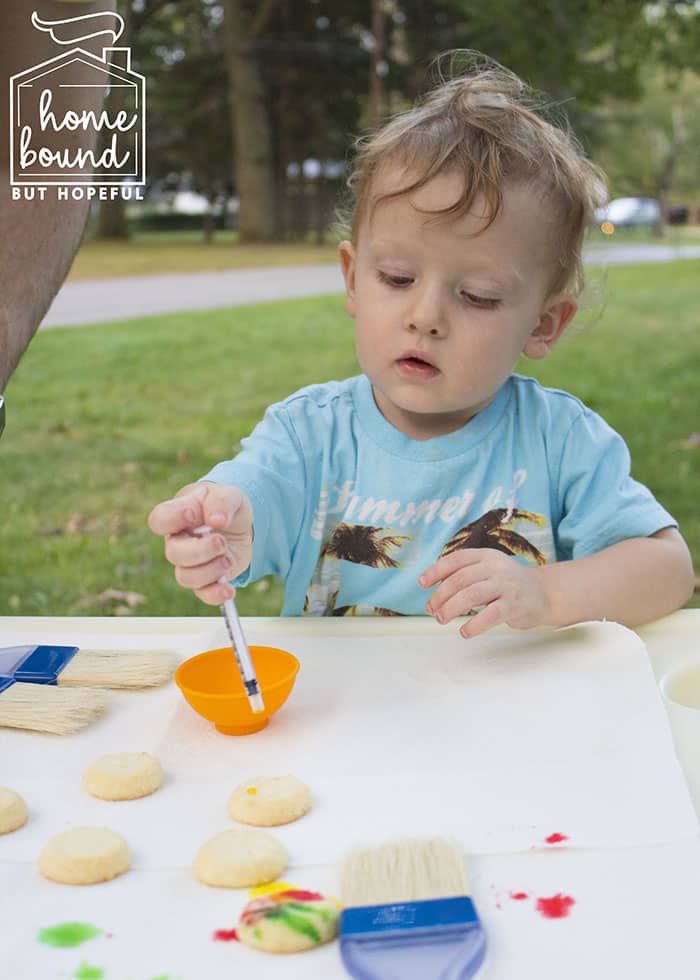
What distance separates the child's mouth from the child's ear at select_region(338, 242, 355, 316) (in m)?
0.13

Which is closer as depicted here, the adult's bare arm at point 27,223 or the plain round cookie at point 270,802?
the plain round cookie at point 270,802

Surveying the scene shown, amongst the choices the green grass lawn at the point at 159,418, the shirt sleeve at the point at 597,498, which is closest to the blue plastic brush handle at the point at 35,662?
the shirt sleeve at the point at 597,498

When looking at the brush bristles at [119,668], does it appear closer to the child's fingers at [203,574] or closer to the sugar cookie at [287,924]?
the child's fingers at [203,574]

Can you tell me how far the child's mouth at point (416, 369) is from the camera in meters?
1.29

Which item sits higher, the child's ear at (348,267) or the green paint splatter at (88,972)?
the child's ear at (348,267)

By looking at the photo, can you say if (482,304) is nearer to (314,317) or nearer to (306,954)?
(306,954)

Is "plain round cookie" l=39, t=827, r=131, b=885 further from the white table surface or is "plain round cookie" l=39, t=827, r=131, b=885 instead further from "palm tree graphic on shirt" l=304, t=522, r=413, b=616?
"palm tree graphic on shirt" l=304, t=522, r=413, b=616

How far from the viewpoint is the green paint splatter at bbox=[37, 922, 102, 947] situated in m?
0.70

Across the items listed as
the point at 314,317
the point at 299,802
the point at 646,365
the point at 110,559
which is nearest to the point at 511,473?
the point at 299,802

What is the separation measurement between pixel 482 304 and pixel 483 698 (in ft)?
1.51

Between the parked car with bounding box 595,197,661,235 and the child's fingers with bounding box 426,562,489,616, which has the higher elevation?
the child's fingers with bounding box 426,562,489,616

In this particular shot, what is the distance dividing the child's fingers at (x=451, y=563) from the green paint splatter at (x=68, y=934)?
485 millimetres

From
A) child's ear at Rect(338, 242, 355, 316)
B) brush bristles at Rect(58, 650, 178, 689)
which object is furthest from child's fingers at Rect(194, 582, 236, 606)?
child's ear at Rect(338, 242, 355, 316)

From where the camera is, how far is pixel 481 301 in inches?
50.2
